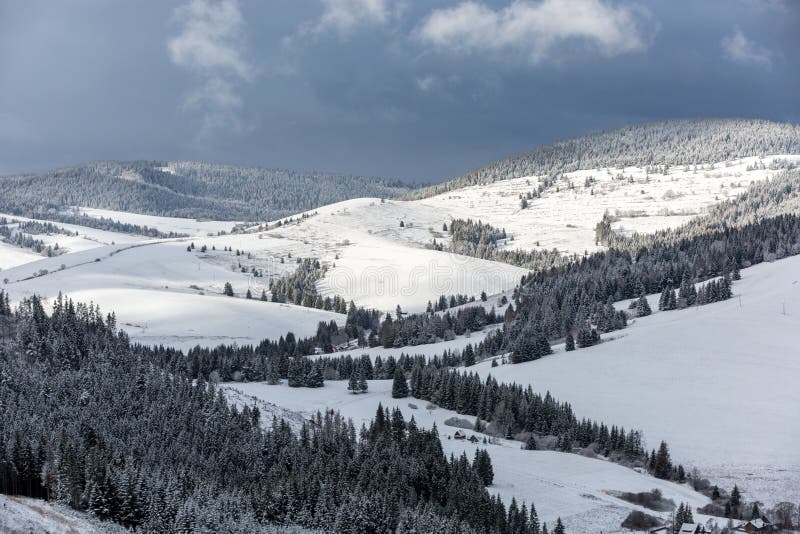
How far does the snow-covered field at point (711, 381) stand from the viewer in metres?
103

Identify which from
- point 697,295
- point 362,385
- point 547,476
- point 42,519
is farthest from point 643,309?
point 42,519

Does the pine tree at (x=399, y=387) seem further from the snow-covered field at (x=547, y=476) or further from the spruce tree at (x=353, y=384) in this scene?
the spruce tree at (x=353, y=384)

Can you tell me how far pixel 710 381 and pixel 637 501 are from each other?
4396 cm

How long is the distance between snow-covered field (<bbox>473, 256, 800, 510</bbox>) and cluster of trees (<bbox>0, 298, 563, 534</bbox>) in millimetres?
28686

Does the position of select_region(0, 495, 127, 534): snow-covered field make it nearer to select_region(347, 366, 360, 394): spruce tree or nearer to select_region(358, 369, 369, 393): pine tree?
select_region(347, 366, 360, 394): spruce tree

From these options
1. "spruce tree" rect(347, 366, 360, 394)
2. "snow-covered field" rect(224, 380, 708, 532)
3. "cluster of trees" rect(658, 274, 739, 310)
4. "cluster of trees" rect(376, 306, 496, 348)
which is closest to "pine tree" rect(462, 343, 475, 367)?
"cluster of trees" rect(376, 306, 496, 348)

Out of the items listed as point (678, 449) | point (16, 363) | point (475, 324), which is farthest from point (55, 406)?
point (475, 324)

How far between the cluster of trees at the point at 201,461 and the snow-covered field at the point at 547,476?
13.9ft

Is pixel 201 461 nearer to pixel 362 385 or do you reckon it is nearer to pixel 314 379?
pixel 362 385

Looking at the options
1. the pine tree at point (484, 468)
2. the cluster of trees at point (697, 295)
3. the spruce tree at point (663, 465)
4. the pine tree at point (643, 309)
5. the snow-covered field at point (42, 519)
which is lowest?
the snow-covered field at point (42, 519)

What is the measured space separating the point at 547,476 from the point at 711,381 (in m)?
42.4

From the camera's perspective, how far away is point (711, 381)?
130 meters

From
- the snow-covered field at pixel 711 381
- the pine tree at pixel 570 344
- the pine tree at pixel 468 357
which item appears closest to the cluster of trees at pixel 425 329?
the pine tree at pixel 468 357

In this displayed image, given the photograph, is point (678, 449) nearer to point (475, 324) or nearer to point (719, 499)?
point (719, 499)
